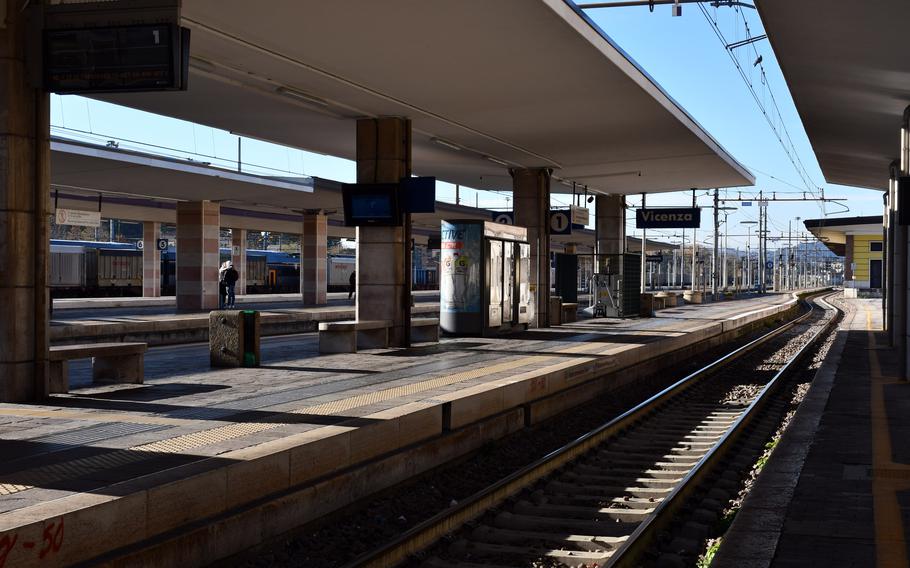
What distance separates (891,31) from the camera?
11.0 metres

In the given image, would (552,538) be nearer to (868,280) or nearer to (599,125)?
(599,125)

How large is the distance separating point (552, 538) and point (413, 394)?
4417 millimetres

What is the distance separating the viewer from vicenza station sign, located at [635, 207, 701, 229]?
1310 inches

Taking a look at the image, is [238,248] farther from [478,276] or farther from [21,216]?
[21,216]

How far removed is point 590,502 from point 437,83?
9028 mm

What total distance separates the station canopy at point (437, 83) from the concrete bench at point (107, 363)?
4.20 metres

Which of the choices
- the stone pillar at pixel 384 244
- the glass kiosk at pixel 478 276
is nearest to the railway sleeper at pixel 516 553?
the stone pillar at pixel 384 244

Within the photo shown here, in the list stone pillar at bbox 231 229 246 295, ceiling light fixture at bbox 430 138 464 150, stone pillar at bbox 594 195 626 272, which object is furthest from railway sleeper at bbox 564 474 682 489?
stone pillar at bbox 231 229 246 295

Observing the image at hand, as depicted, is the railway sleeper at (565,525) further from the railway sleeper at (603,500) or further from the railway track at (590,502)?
the railway sleeper at (603,500)

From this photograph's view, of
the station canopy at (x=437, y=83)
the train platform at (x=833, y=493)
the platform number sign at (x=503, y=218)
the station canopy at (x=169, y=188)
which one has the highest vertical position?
the station canopy at (x=437, y=83)

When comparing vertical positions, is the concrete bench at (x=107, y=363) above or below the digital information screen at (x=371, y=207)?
below

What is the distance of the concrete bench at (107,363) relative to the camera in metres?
10.8

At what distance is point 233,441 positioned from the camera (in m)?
8.02

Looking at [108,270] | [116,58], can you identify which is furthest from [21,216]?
[108,270]
